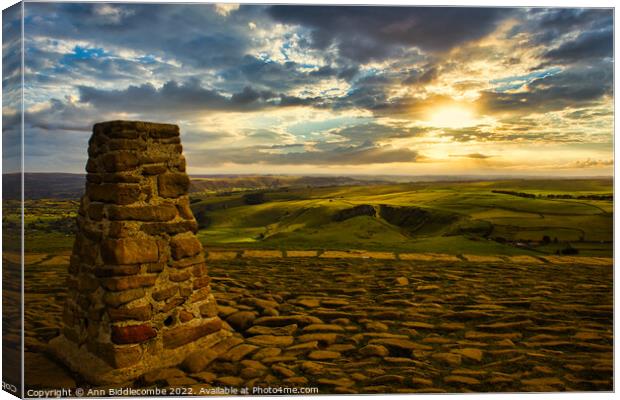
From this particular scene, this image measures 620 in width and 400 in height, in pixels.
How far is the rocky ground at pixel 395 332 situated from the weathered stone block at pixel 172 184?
5.46ft

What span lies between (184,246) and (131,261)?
56 centimetres

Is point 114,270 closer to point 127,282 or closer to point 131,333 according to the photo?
point 127,282

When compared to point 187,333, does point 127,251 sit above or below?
above

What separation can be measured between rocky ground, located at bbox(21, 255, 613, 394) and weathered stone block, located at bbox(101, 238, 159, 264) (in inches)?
44.9

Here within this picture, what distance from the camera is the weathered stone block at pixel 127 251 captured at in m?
4.75

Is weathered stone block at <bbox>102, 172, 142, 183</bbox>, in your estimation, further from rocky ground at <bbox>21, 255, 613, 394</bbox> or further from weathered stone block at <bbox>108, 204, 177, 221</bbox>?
rocky ground at <bbox>21, 255, 613, 394</bbox>

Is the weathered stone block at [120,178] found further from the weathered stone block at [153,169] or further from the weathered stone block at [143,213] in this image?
the weathered stone block at [143,213]

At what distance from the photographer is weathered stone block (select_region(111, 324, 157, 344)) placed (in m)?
4.77

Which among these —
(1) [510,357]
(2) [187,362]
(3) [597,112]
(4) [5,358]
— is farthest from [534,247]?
(4) [5,358]

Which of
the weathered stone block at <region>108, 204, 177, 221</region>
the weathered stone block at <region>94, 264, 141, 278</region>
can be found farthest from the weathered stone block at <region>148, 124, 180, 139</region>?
the weathered stone block at <region>94, 264, 141, 278</region>

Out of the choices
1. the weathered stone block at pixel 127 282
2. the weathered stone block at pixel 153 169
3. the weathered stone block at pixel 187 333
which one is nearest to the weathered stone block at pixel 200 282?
the weathered stone block at pixel 187 333

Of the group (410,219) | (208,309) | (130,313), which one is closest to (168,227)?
(130,313)

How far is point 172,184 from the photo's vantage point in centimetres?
512

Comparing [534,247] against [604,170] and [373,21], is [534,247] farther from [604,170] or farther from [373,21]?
[373,21]
